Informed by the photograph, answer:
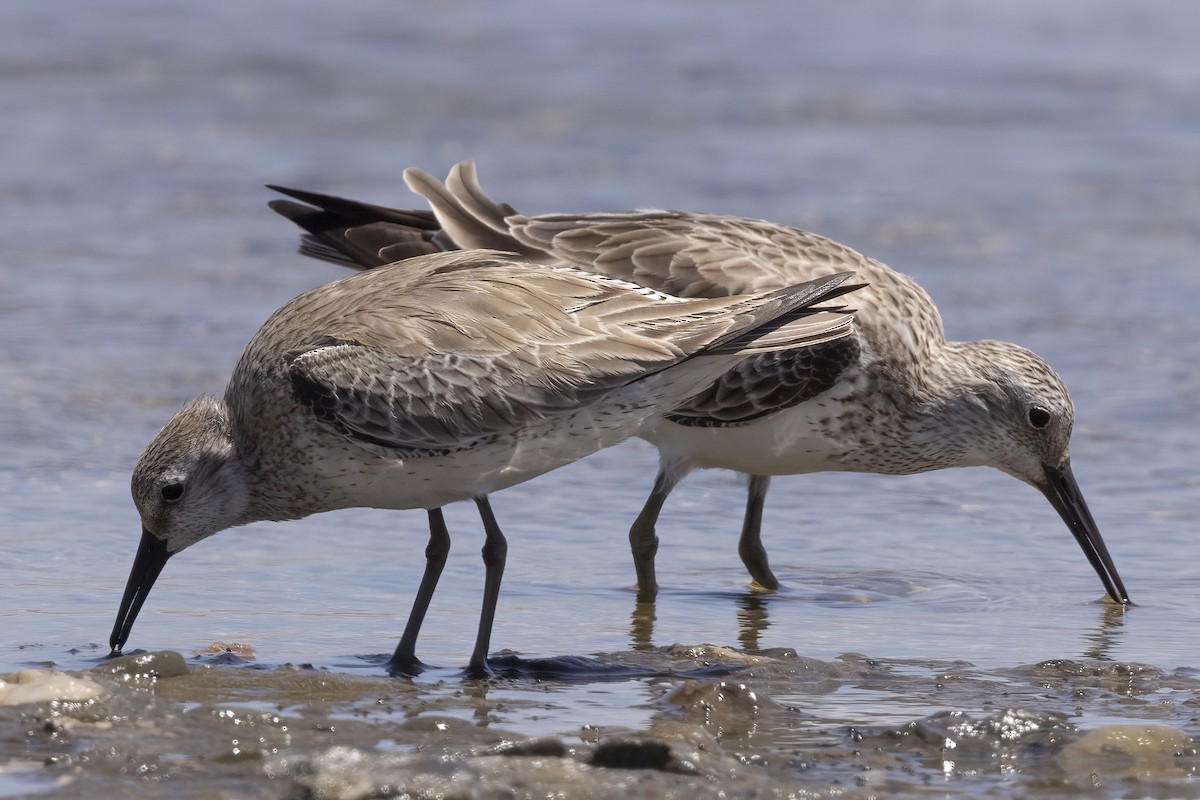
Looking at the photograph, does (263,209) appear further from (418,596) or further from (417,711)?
(417,711)

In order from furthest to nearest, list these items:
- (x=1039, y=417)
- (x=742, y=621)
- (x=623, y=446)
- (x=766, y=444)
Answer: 1. (x=623, y=446)
2. (x=1039, y=417)
3. (x=766, y=444)
4. (x=742, y=621)

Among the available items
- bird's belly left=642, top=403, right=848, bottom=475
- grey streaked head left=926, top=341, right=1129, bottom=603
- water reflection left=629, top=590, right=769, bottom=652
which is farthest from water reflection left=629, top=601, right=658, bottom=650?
grey streaked head left=926, top=341, right=1129, bottom=603

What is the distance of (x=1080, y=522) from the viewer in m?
7.87

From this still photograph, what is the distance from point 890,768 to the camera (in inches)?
205

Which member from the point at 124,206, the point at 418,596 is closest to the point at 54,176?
the point at 124,206

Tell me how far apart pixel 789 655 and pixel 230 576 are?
2374 mm

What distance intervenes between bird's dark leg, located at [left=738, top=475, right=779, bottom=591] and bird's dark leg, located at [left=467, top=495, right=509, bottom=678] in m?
1.48

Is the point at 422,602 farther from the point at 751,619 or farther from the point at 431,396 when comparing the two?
the point at 751,619

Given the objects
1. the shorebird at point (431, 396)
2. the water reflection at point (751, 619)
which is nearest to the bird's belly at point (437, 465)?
the shorebird at point (431, 396)

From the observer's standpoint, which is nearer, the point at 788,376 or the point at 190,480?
the point at 190,480

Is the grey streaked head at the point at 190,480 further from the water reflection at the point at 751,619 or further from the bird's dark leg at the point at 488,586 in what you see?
the water reflection at the point at 751,619

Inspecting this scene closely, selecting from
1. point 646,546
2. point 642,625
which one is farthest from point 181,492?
point 646,546

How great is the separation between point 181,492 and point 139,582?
35cm

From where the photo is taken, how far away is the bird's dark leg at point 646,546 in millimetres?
7602
